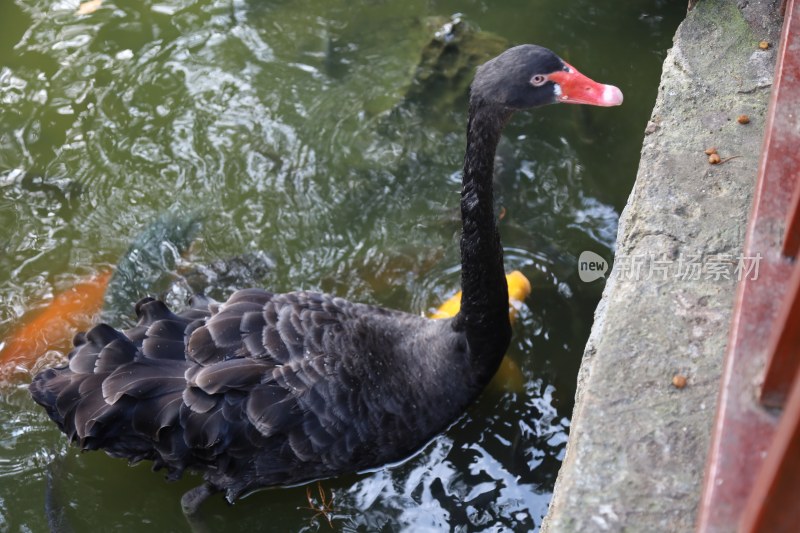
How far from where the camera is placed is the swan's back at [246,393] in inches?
108

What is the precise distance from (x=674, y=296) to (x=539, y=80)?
79cm

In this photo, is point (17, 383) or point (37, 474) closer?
point (37, 474)

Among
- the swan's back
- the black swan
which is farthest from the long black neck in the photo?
the swan's back

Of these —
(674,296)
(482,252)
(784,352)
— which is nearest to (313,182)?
(482,252)

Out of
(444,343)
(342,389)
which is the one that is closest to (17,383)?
(342,389)

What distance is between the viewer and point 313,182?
4051mm

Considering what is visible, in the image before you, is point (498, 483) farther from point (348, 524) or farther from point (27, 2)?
point (27, 2)

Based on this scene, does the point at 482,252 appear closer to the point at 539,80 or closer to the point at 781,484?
the point at 539,80

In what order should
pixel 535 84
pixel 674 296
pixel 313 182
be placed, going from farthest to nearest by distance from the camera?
pixel 313 182 → pixel 535 84 → pixel 674 296

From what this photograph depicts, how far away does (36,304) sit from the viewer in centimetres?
359

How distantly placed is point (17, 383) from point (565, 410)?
214cm

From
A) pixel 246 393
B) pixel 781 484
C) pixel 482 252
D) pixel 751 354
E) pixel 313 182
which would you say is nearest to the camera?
pixel 781 484

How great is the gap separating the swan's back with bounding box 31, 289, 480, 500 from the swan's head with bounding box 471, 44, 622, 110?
97 cm

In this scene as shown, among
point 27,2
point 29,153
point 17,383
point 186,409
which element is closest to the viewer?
point 186,409
